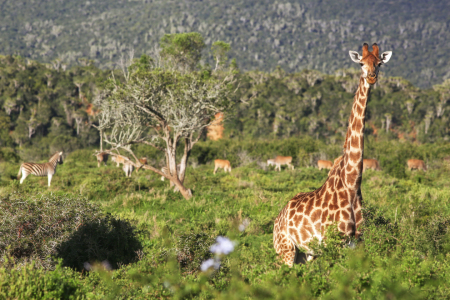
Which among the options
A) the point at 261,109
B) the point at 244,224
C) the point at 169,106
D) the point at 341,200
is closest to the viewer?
the point at 341,200

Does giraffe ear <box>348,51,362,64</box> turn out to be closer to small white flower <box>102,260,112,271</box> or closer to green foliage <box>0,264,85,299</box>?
green foliage <box>0,264,85,299</box>

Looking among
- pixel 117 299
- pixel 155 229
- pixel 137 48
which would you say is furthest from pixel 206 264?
pixel 137 48

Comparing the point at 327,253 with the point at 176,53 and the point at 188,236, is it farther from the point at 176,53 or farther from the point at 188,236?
the point at 176,53

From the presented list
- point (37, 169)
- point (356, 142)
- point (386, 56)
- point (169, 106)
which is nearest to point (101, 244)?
point (356, 142)

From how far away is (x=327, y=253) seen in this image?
19.2 ft

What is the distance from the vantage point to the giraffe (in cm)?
621

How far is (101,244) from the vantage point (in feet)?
28.4

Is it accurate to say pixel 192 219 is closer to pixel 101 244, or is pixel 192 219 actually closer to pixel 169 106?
pixel 101 244

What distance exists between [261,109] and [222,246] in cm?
7016

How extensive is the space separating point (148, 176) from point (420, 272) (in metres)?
17.7

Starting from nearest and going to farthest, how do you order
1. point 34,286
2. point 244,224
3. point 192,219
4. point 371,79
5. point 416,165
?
1. point 34,286
2. point 371,79
3. point 244,224
4. point 192,219
5. point 416,165

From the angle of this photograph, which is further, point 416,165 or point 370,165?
point 416,165

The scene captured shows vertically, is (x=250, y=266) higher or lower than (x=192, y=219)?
higher

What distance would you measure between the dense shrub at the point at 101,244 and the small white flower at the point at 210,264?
1.60m
